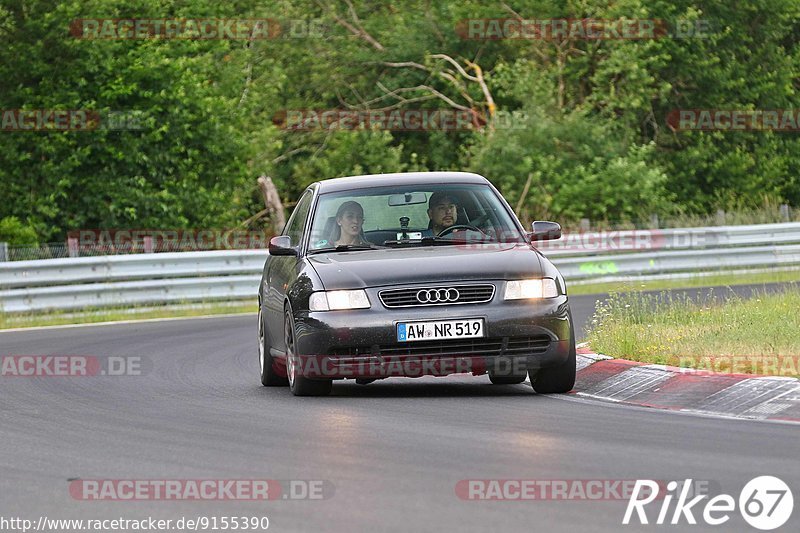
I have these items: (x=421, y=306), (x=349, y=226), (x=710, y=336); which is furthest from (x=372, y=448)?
(x=710, y=336)

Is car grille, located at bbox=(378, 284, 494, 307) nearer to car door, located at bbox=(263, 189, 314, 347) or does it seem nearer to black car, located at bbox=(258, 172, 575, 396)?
black car, located at bbox=(258, 172, 575, 396)

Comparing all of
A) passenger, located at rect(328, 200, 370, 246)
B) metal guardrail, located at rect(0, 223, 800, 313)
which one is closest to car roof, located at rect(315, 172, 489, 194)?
passenger, located at rect(328, 200, 370, 246)

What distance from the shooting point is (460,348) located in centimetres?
1188

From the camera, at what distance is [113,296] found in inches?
1006

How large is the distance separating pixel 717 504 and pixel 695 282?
22193mm

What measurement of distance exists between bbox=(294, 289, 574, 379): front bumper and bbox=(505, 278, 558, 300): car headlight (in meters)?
0.05

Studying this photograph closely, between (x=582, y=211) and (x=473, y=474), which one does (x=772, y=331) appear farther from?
(x=582, y=211)

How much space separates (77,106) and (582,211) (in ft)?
36.4

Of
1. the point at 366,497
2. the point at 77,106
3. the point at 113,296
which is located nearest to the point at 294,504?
the point at 366,497

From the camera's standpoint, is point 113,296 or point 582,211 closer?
point 113,296

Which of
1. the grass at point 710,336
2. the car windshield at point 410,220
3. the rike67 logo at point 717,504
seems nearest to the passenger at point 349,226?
the car windshield at point 410,220

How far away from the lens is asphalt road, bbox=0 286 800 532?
7.35 metres

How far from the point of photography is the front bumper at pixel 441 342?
11.8 meters

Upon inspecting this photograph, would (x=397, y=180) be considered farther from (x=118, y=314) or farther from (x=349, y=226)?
(x=118, y=314)
